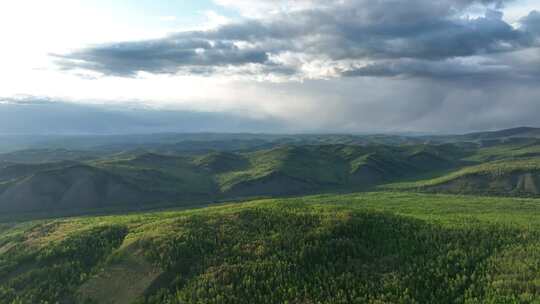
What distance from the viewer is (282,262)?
36906 mm

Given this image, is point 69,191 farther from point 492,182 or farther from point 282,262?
point 492,182

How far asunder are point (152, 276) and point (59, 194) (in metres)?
141

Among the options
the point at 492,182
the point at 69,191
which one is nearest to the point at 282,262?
the point at 69,191

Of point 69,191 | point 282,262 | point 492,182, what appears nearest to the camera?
point 282,262

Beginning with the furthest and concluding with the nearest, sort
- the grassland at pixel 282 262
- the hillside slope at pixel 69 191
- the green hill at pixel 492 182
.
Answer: the green hill at pixel 492 182 < the hillside slope at pixel 69 191 < the grassland at pixel 282 262

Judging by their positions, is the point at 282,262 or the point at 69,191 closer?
the point at 282,262

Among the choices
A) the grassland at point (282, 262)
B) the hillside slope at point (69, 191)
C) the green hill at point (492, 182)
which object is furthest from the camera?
the green hill at point (492, 182)

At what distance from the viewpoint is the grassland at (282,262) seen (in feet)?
107

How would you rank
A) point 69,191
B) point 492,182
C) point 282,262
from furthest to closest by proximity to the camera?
point 492,182, point 69,191, point 282,262

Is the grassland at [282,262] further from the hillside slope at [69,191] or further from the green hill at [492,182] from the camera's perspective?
the green hill at [492,182]

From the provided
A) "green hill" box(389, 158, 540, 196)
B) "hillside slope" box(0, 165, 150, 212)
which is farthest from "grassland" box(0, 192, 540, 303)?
"green hill" box(389, 158, 540, 196)

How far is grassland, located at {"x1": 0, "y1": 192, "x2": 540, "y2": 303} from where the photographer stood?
32500 mm

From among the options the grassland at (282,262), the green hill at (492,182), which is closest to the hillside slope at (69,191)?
the grassland at (282,262)

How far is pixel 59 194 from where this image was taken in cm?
15312
